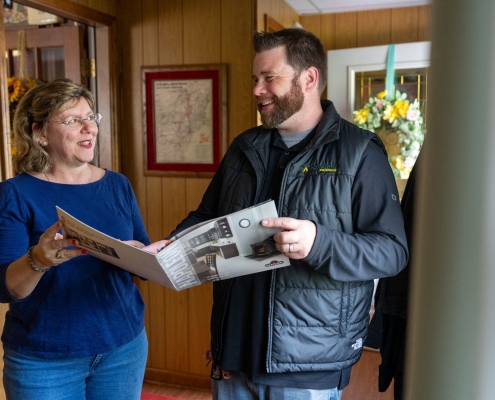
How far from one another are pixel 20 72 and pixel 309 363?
2668 millimetres

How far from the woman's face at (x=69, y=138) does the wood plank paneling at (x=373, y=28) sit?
2660 millimetres

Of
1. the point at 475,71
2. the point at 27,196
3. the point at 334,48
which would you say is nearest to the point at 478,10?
the point at 475,71

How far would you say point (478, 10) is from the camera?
14 centimetres

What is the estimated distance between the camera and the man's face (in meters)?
1.46

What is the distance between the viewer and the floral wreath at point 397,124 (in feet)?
10.7

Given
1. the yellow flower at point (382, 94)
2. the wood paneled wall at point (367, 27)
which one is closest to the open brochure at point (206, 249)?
the yellow flower at point (382, 94)

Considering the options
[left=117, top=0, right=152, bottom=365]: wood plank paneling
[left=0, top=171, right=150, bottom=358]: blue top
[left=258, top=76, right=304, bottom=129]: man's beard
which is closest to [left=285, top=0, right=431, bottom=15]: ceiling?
[left=117, top=0, right=152, bottom=365]: wood plank paneling

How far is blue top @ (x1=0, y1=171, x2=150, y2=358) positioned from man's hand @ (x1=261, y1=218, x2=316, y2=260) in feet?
1.94

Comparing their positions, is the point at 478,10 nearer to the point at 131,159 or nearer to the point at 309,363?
the point at 309,363

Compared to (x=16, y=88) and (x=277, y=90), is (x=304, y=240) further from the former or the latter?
(x=16, y=88)

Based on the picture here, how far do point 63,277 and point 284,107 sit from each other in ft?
2.55

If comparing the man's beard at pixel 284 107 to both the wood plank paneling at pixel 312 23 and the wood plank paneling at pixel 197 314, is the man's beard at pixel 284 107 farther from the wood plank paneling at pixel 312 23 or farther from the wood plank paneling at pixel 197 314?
the wood plank paneling at pixel 312 23

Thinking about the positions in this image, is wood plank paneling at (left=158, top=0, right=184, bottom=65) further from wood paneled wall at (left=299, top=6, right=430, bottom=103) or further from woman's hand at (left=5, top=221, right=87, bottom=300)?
woman's hand at (left=5, top=221, right=87, bottom=300)

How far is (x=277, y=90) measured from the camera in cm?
148
